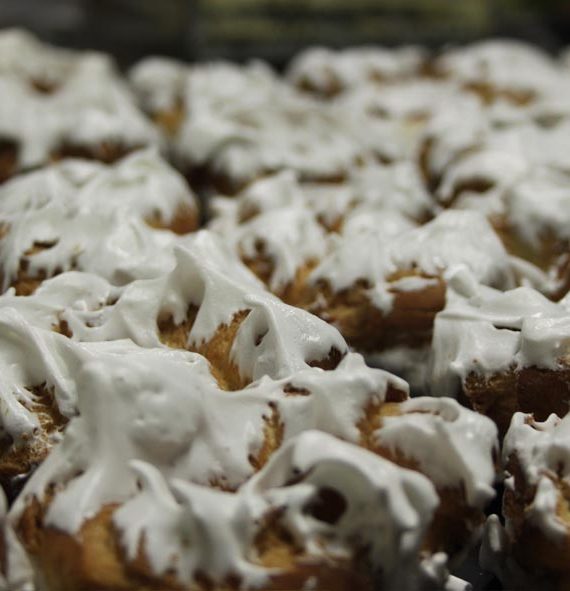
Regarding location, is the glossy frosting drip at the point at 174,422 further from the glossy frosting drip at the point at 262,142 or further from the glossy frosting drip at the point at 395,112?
the glossy frosting drip at the point at 395,112

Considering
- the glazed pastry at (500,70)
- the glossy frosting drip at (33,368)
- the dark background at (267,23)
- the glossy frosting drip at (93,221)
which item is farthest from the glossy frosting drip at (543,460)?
the dark background at (267,23)

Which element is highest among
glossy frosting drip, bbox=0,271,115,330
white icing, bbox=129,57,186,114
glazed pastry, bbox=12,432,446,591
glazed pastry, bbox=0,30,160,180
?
glazed pastry, bbox=12,432,446,591

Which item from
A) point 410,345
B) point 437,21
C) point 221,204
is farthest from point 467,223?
point 437,21

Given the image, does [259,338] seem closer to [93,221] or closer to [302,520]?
[302,520]

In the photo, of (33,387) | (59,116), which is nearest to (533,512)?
(33,387)

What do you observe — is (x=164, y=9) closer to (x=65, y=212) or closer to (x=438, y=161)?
(x=438, y=161)

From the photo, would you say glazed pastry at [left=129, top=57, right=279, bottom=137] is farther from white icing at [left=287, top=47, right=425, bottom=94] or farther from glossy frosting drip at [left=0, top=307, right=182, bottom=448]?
glossy frosting drip at [left=0, top=307, right=182, bottom=448]

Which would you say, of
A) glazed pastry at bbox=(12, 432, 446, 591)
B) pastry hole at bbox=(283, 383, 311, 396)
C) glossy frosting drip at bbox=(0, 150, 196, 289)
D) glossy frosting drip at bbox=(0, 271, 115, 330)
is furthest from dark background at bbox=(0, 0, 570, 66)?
glazed pastry at bbox=(12, 432, 446, 591)
